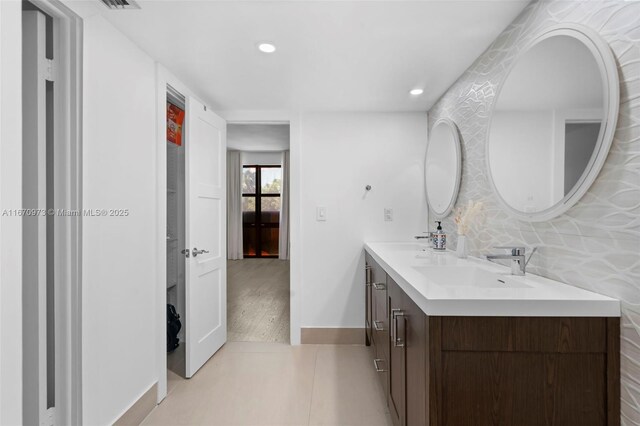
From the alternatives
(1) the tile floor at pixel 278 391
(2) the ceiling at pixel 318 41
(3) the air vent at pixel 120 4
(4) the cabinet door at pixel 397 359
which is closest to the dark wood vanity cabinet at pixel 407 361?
(4) the cabinet door at pixel 397 359

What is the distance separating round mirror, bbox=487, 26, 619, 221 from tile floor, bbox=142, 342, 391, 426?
4.90ft

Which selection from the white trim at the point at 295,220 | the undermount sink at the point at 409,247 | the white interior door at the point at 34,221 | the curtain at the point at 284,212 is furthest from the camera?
the curtain at the point at 284,212

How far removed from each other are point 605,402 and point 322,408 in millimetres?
1449

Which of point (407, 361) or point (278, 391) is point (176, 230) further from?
point (407, 361)

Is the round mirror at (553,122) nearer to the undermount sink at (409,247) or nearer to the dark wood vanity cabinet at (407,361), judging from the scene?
the dark wood vanity cabinet at (407,361)

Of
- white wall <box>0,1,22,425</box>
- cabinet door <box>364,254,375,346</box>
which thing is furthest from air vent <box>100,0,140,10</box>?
cabinet door <box>364,254,375,346</box>

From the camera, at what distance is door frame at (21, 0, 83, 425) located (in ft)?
4.67

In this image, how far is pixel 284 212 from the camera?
7105 mm

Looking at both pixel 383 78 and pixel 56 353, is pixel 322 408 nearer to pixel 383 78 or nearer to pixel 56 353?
pixel 56 353

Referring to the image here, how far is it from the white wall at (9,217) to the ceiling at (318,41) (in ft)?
1.80

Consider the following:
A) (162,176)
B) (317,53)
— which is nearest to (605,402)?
(317,53)

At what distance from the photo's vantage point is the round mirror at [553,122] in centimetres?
110

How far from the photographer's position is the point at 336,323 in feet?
9.86

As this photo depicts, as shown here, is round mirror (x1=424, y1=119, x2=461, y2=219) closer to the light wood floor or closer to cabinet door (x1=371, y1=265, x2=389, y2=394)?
cabinet door (x1=371, y1=265, x2=389, y2=394)
